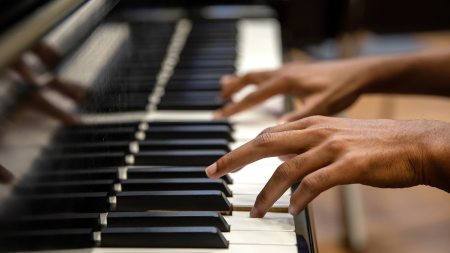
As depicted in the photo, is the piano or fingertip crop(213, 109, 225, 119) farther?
fingertip crop(213, 109, 225, 119)

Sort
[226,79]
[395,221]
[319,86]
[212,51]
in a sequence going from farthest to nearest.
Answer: [395,221] → [212,51] → [226,79] → [319,86]

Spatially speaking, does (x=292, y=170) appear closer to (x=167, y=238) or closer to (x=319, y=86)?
(x=167, y=238)

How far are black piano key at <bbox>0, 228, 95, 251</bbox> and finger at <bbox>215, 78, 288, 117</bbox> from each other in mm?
537

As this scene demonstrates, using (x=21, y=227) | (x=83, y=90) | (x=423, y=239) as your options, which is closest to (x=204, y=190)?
(x=83, y=90)

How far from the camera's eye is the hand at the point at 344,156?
86 cm

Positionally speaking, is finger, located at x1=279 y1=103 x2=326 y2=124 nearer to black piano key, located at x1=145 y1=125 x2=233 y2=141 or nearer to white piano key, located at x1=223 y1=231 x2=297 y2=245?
black piano key, located at x1=145 y1=125 x2=233 y2=141

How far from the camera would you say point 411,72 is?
4.58 feet

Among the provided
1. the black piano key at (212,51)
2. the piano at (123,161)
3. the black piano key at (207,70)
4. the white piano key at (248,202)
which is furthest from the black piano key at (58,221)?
the black piano key at (212,51)

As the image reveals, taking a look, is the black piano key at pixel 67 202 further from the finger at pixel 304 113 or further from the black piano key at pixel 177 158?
the finger at pixel 304 113

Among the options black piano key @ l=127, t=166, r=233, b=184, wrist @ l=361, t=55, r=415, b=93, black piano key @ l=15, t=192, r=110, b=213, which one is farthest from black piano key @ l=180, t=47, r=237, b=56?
black piano key @ l=15, t=192, r=110, b=213

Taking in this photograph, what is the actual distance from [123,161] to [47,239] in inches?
13.3

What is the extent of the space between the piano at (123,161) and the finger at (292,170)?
6 cm

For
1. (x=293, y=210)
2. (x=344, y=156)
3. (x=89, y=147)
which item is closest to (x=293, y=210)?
(x=293, y=210)

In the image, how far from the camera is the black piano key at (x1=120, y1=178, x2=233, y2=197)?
0.98 metres
